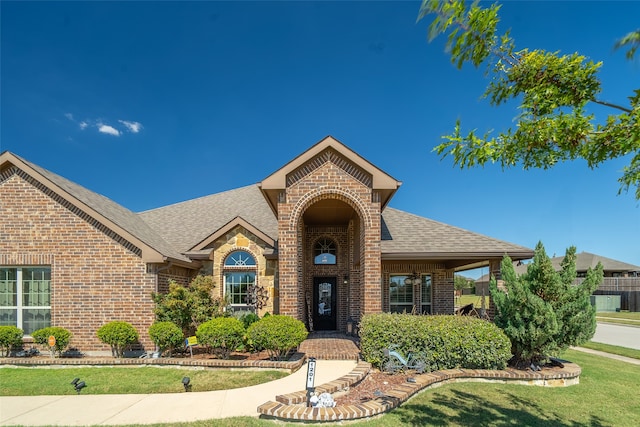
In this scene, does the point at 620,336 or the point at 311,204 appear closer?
the point at 311,204

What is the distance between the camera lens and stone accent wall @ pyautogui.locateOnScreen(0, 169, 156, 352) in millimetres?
10586

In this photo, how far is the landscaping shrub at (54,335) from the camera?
392 inches

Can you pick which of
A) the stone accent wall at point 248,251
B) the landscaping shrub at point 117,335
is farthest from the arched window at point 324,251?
the landscaping shrub at point 117,335

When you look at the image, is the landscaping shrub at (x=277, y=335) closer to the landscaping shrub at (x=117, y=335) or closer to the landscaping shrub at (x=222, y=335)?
the landscaping shrub at (x=222, y=335)

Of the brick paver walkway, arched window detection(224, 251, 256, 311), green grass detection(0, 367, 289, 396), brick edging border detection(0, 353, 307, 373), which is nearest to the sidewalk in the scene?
green grass detection(0, 367, 289, 396)

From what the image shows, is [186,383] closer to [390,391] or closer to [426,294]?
[390,391]

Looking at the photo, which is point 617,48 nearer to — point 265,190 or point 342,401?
point 342,401

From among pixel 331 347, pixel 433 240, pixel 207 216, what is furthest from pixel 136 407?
pixel 207 216

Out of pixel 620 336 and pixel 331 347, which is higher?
pixel 331 347

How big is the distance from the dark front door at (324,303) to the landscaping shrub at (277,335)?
18.3 ft

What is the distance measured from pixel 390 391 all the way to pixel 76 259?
30.9 ft

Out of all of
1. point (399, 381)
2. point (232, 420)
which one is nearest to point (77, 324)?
point (232, 420)

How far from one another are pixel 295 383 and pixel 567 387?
583cm

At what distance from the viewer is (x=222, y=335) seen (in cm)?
938
